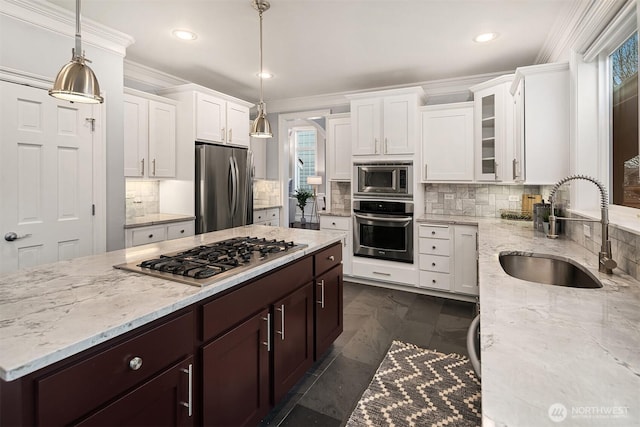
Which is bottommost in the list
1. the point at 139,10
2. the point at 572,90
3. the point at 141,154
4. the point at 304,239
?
the point at 304,239

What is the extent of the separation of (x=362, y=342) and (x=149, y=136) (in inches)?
122

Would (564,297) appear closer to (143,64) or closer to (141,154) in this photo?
(141,154)

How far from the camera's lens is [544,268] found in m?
2.03

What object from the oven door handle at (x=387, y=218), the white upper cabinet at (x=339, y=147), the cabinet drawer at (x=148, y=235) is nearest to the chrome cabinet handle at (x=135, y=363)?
the cabinet drawer at (x=148, y=235)

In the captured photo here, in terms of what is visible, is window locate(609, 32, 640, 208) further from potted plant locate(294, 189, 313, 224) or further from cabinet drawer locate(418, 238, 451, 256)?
potted plant locate(294, 189, 313, 224)

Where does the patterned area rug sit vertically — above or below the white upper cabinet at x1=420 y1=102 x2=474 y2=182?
below

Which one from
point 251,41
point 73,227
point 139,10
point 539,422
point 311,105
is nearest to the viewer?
point 539,422

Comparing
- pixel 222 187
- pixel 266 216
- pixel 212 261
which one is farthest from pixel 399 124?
pixel 212 261

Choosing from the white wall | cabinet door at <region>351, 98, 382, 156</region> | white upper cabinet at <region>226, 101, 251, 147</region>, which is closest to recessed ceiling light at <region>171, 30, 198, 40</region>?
the white wall

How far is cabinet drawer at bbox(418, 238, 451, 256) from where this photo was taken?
3797 mm

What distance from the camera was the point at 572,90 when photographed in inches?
95.9

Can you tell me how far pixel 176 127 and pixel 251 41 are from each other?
1485 millimetres

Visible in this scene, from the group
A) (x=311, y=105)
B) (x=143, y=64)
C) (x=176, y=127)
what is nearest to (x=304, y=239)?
(x=176, y=127)

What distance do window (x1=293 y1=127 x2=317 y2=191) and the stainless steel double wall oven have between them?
6.10 meters
